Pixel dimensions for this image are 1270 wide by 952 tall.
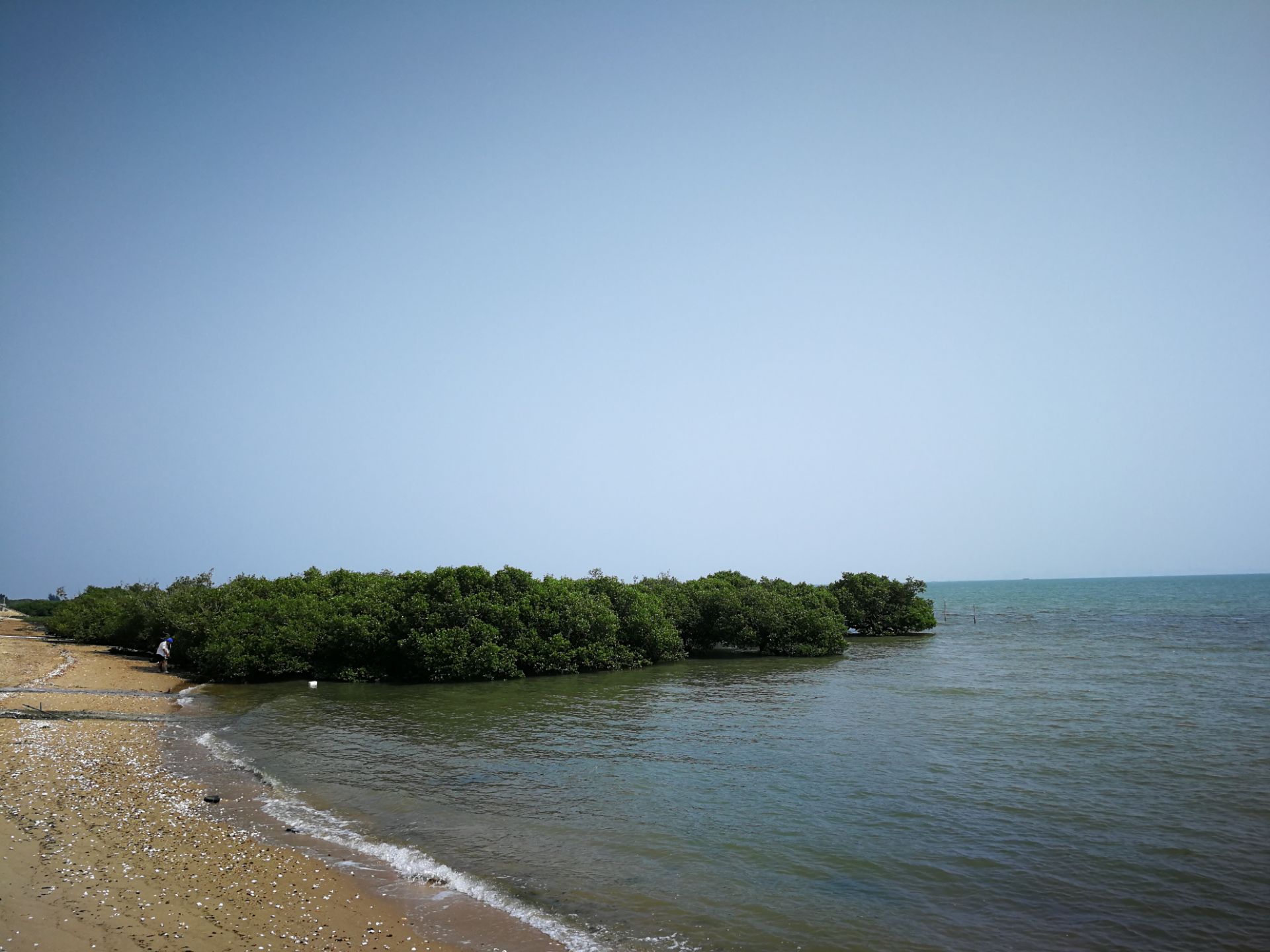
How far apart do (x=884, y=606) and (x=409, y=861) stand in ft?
208

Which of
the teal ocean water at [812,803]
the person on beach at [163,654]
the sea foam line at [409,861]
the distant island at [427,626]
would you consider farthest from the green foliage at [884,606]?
the sea foam line at [409,861]

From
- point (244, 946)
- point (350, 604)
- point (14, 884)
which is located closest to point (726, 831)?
point (244, 946)

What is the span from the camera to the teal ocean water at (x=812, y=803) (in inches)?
425

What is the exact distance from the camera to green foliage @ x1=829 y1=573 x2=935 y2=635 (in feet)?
225

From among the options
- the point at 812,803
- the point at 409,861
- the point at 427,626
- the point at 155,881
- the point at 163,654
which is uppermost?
the point at 427,626

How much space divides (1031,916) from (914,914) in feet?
5.79

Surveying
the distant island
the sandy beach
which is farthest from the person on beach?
the sandy beach

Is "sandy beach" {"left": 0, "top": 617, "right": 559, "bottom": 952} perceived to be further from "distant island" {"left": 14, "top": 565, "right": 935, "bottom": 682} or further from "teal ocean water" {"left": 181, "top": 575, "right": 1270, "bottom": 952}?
"distant island" {"left": 14, "top": 565, "right": 935, "bottom": 682}

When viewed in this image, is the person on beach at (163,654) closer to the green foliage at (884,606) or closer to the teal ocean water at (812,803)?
the teal ocean water at (812,803)

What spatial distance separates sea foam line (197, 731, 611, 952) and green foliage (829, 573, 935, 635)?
5963 cm

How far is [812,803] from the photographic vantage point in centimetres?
1648

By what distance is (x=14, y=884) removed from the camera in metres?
10.2

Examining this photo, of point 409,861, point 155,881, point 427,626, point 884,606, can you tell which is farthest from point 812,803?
point 884,606

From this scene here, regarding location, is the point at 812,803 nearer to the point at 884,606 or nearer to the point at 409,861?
the point at 409,861
